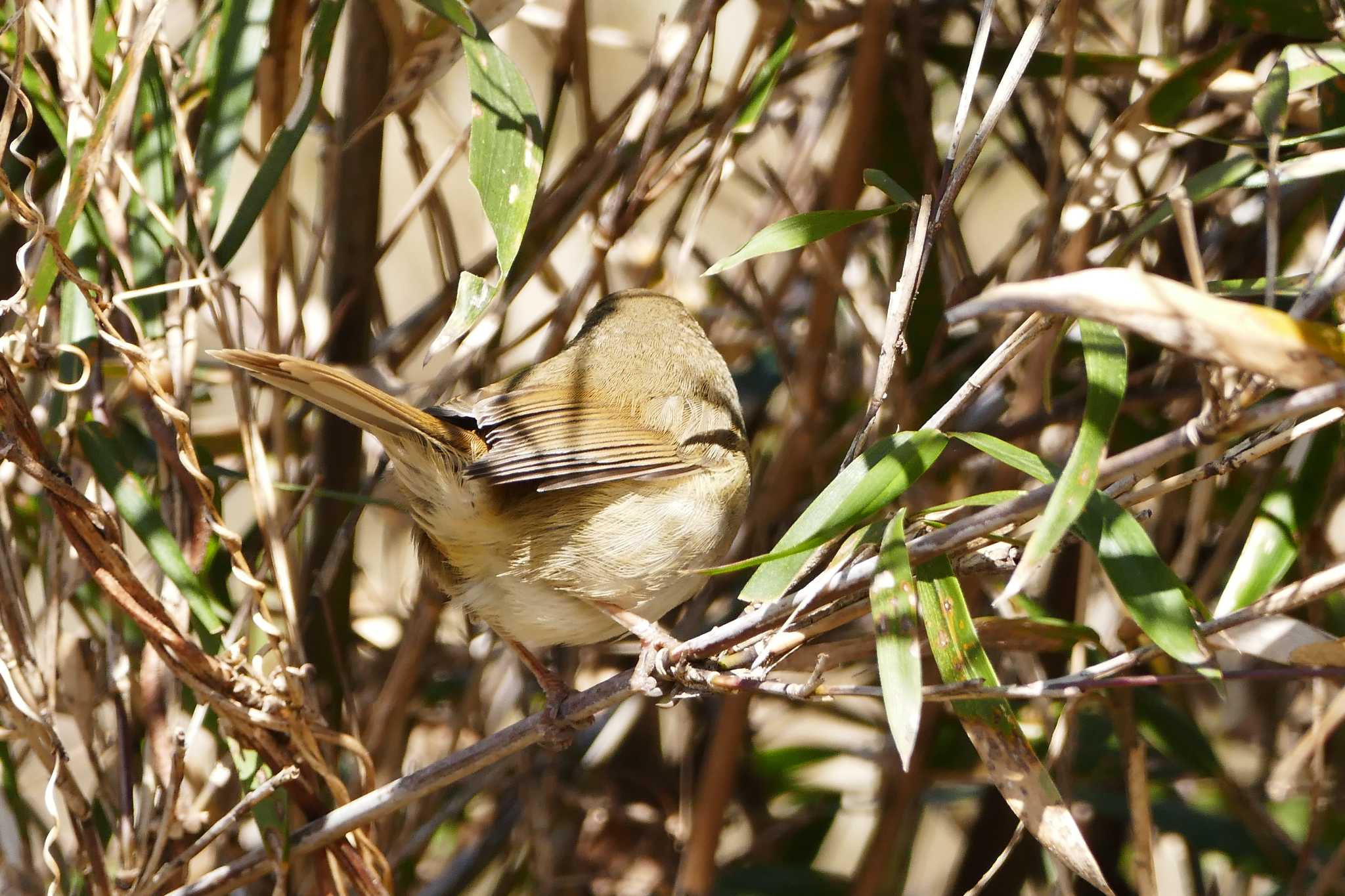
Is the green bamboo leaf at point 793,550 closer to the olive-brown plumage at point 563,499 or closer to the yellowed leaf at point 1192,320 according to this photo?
the yellowed leaf at point 1192,320

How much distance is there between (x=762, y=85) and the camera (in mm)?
2035

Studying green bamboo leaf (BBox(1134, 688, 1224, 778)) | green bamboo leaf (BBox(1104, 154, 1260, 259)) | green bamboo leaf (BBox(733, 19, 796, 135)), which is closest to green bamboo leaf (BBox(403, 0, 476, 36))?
green bamboo leaf (BBox(733, 19, 796, 135))

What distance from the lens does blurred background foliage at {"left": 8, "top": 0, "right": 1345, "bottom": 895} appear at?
1431 mm

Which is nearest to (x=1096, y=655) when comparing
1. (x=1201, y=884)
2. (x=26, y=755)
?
(x=1201, y=884)

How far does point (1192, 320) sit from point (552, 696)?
1532mm

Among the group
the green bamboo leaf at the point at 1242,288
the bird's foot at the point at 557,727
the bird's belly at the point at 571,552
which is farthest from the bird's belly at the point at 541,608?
the green bamboo leaf at the point at 1242,288

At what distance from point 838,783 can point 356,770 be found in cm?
150

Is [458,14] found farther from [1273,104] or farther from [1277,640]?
[1277,640]

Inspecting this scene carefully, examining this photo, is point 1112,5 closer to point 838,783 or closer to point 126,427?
point 838,783

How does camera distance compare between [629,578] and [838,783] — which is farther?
[838,783]

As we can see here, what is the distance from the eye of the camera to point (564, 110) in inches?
201

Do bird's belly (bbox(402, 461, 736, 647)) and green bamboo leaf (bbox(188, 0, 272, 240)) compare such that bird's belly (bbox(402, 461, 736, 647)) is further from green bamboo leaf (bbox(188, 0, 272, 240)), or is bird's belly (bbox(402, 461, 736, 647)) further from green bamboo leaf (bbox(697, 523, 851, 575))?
green bamboo leaf (bbox(697, 523, 851, 575))

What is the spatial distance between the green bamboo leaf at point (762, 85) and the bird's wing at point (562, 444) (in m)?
0.54

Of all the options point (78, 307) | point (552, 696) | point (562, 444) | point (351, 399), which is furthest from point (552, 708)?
point (78, 307)
